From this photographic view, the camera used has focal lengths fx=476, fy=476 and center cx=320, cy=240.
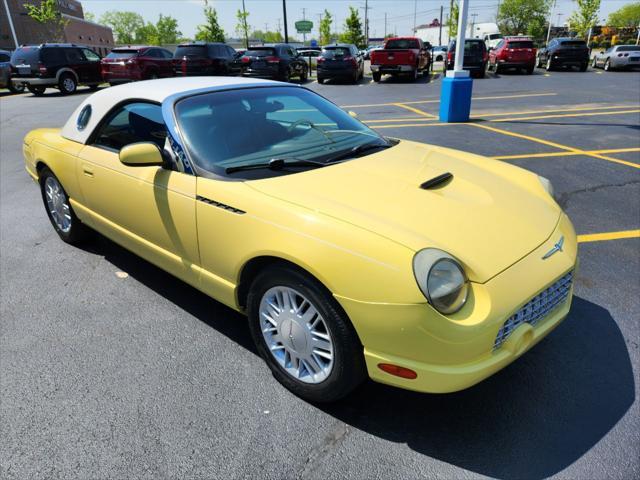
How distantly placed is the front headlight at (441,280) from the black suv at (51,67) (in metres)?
20.0

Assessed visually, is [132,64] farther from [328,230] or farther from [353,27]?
[353,27]

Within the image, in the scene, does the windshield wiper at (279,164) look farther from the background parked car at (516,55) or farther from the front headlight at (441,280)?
the background parked car at (516,55)

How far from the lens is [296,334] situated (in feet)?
7.75

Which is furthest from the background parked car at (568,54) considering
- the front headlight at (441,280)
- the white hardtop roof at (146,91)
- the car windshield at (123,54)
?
the front headlight at (441,280)

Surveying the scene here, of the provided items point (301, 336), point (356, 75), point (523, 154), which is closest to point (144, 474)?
point (301, 336)

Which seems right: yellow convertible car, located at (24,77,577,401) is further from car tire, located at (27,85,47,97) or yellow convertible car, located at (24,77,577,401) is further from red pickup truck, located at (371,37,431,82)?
car tire, located at (27,85,47,97)

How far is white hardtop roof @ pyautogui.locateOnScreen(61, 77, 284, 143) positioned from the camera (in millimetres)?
3196

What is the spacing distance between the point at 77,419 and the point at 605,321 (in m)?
3.14

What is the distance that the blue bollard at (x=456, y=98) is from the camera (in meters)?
10.2

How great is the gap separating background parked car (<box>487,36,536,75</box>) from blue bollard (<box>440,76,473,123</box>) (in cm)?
1501

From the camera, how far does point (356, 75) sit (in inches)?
810

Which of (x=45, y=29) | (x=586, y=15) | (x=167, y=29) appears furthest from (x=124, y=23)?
(x=586, y=15)

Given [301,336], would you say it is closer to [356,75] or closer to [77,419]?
[77,419]

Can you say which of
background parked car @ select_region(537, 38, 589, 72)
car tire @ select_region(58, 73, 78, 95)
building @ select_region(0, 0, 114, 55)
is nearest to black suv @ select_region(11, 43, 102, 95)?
car tire @ select_region(58, 73, 78, 95)
